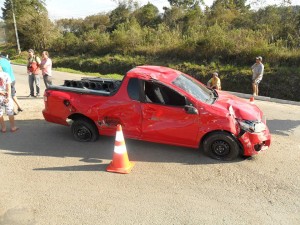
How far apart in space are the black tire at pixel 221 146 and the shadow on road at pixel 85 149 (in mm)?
137

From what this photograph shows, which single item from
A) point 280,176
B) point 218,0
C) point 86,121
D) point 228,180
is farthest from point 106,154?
point 218,0

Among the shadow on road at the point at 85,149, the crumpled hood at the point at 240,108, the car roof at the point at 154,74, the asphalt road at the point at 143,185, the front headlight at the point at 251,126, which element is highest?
the car roof at the point at 154,74

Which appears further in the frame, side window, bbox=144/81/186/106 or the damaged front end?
side window, bbox=144/81/186/106

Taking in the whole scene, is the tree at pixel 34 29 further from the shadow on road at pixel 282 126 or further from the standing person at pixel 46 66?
the shadow on road at pixel 282 126

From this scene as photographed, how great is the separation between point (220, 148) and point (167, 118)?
1.13 m

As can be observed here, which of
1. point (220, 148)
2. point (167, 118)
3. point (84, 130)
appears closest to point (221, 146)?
point (220, 148)

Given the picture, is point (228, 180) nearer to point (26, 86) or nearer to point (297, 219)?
point (297, 219)

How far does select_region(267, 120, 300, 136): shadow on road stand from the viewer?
7.17m

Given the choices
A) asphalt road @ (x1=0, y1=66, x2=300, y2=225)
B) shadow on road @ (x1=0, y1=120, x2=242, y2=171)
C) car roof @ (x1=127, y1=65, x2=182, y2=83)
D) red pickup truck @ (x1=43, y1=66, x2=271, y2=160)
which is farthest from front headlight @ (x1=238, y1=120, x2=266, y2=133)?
car roof @ (x1=127, y1=65, x2=182, y2=83)

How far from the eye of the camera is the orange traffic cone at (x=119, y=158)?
16.6 feet

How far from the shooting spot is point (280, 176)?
493 cm

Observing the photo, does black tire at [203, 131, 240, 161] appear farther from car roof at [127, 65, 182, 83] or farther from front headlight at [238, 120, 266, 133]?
car roof at [127, 65, 182, 83]

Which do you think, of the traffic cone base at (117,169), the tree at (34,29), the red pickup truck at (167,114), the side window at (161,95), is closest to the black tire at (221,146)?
the red pickup truck at (167,114)

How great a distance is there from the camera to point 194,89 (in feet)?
19.2
